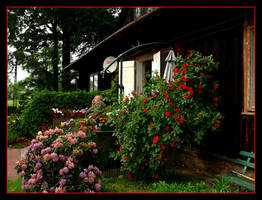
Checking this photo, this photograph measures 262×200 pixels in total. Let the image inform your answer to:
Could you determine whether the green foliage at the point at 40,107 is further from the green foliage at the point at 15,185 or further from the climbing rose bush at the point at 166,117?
the climbing rose bush at the point at 166,117

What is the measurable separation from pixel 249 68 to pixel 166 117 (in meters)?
1.47

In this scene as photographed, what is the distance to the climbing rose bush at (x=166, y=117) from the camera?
3.46 meters

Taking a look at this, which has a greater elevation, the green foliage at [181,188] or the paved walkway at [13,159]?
the green foliage at [181,188]

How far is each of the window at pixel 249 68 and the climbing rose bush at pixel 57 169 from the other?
2445 millimetres

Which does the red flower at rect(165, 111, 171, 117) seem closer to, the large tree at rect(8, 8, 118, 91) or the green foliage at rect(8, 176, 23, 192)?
the green foliage at rect(8, 176, 23, 192)

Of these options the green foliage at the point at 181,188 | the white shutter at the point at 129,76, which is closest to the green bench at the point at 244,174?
the green foliage at the point at 181,188

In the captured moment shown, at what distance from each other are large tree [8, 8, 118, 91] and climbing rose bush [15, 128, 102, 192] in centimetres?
1316

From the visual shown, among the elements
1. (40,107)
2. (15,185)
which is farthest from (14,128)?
(15,185)

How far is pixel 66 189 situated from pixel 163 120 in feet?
5.40

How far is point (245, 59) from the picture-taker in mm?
3586
